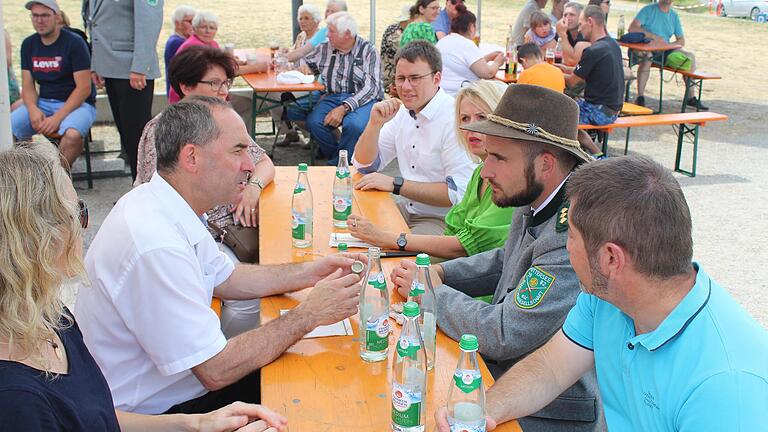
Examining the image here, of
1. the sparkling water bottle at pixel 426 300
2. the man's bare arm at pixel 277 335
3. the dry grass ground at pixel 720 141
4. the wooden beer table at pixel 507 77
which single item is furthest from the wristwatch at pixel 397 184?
the wooden beer table at pixel 507 77

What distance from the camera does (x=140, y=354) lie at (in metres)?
2.29

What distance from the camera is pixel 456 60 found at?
782 cm

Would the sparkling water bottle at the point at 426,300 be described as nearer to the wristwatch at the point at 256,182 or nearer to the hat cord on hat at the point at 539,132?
the hat cord on hat at the point at 539,132

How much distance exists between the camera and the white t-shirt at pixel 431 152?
4.16m

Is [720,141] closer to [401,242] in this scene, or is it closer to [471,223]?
[471,223]

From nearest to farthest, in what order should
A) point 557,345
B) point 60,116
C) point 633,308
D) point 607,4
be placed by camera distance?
point 633,308, point 557,345, point 60,116, point 607,4

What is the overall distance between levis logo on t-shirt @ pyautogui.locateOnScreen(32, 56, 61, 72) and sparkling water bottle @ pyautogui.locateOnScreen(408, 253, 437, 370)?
5.10 metres

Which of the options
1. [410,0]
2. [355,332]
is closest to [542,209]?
[355,332]

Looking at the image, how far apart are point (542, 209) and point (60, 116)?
5153mm

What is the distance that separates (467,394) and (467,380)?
0.36 feet

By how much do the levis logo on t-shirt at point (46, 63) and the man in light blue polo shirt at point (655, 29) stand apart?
7.69 metres

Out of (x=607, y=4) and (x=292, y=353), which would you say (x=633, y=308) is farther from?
(x=607, y=4)

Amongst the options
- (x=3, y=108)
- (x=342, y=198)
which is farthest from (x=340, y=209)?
(x=3, y=108)

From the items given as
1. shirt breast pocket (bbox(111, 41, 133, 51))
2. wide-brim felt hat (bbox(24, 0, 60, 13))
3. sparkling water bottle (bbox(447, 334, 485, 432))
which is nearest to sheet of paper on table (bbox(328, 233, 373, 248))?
sparkling water bottle (bbox(447, 334, 485, 432))
